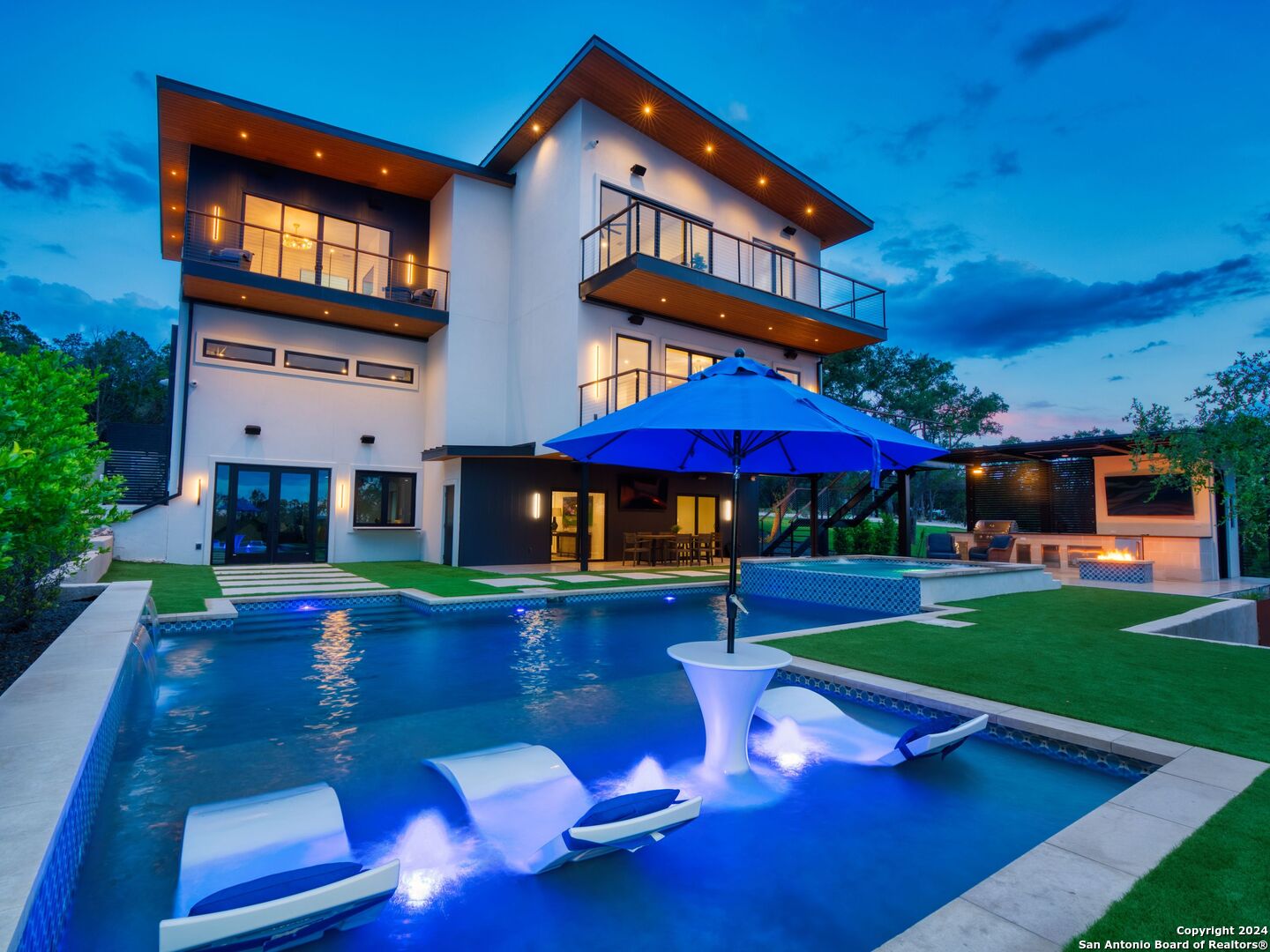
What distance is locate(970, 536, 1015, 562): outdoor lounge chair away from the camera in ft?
48.8

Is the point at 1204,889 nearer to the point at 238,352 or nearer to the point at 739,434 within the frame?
the point at 739,434

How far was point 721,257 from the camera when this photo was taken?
49.2 ft

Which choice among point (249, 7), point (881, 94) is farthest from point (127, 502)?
point (249, 7)

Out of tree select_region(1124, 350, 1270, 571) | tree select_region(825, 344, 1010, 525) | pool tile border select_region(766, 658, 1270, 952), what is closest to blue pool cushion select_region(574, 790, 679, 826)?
pool tile border select_region(766, 658, 1270, 952)

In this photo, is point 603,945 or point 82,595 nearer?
point 603,945

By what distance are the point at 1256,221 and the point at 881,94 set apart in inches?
970

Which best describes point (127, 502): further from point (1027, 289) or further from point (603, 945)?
point (1027, 289)

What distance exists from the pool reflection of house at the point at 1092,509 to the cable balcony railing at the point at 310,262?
14.2m

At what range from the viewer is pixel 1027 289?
45000 millimetres

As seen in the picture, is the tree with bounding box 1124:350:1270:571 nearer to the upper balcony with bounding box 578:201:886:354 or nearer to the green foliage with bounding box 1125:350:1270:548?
the green foliage with bounding box 1125:350:1270:548

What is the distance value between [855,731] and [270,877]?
11.0 feet

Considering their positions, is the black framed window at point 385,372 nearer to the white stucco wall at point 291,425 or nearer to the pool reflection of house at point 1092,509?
the white stucco wall at point 291,425

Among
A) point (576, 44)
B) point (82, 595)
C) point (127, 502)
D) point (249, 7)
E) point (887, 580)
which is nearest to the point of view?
point (82, 595)

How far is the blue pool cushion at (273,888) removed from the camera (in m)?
1.75
